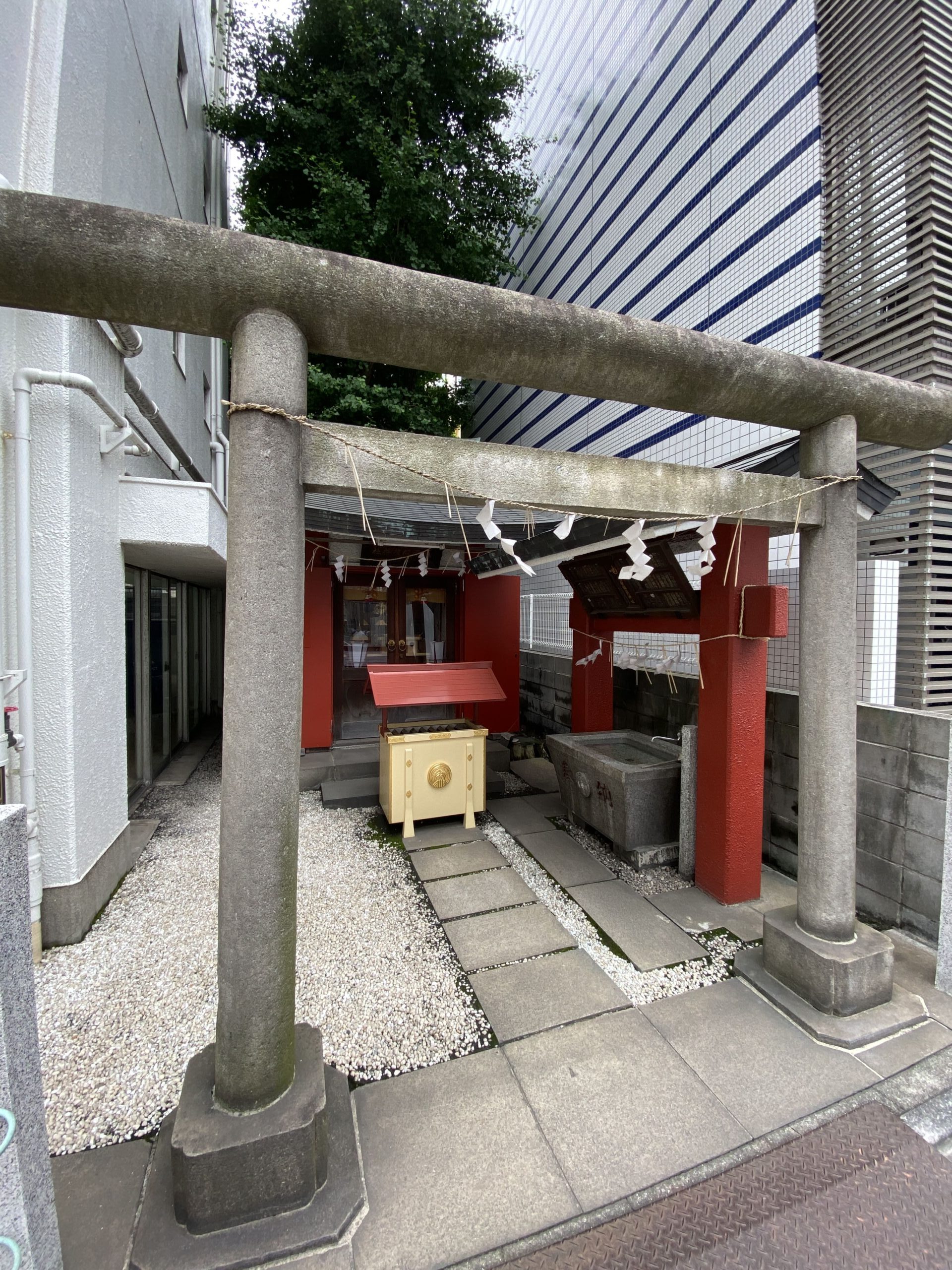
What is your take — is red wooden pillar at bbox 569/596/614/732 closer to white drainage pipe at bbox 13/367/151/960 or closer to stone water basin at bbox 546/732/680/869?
stone water basin at bbox 546/732/680/869

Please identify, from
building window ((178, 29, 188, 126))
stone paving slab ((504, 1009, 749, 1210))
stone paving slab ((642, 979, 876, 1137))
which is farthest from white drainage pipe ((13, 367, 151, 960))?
building window ((178, 29, 188, 126))

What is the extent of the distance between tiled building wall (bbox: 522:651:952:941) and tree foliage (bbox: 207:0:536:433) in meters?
8.37

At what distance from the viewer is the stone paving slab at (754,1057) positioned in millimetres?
2391

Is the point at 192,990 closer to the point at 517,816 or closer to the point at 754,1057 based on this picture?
the point at 754,1057

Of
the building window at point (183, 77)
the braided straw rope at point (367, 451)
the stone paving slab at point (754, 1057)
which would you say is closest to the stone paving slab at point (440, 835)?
the stone paving slab at point (754, 1057)

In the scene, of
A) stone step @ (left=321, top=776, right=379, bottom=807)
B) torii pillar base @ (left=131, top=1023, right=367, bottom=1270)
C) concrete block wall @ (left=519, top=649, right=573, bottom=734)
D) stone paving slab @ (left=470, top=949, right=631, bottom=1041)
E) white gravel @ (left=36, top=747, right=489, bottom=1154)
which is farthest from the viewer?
concrete block wall @ (left=519, top=649, right=573, bottom=734)

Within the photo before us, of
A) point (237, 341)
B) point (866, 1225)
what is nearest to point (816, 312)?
point (237, 341)

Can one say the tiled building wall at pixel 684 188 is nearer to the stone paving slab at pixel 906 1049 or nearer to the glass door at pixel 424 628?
the glass door at pixel 424 628

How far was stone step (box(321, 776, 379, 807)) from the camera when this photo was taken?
20.0 feet

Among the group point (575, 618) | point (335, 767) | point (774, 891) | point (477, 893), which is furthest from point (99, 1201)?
point (575, 618)

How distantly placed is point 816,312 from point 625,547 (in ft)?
9.86

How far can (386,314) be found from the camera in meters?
2.12

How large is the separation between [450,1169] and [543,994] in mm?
1130

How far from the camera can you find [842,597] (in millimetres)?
2961
